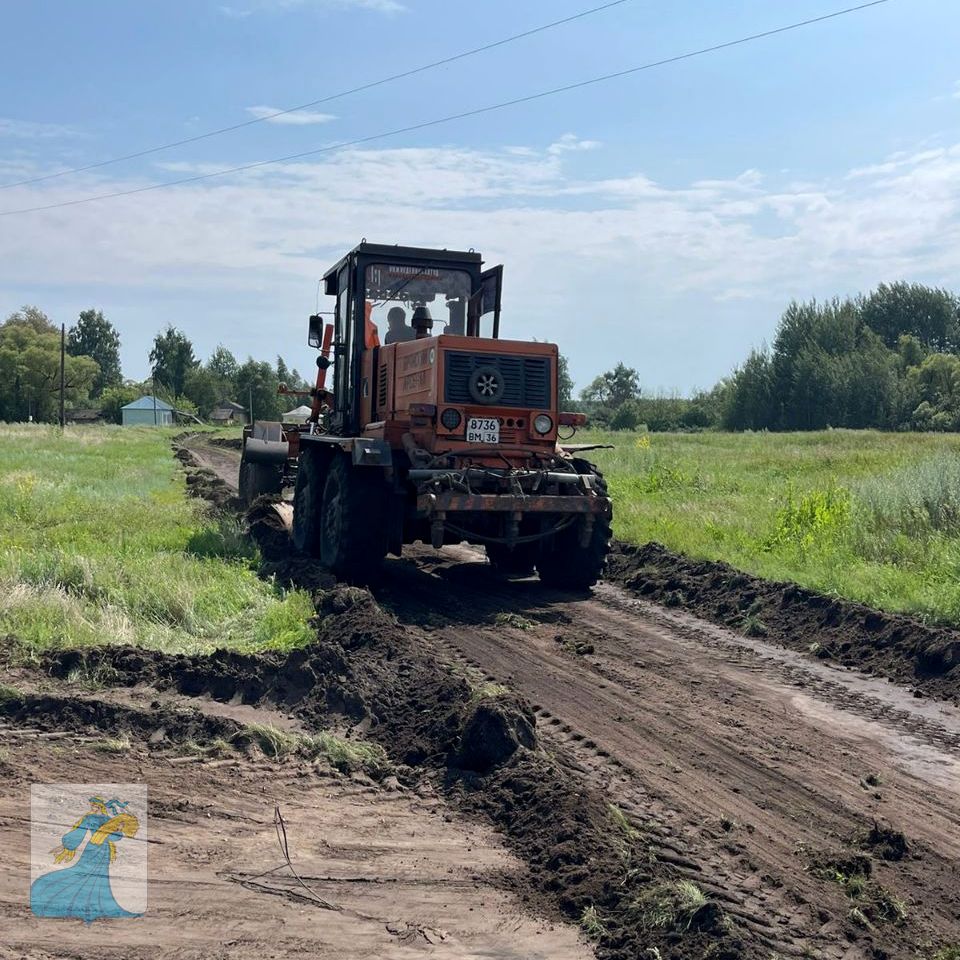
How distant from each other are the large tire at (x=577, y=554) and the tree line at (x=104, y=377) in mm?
52691

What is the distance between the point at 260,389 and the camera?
266 feet

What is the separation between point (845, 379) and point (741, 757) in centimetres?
6313

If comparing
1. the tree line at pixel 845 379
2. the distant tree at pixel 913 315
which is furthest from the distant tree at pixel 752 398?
the distant tree at pixel 913 315

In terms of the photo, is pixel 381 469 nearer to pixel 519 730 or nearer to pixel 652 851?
pixel 519 730

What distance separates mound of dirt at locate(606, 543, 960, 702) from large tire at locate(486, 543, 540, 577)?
940 mm

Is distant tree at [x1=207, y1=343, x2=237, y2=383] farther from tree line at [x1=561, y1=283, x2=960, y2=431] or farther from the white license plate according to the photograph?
the white license plate

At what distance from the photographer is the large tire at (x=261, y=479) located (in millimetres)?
16328

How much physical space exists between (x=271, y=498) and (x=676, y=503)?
6.19m

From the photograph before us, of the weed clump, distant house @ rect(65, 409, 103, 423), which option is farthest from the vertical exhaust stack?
distant house @ rect(65, 409, 103, 423)

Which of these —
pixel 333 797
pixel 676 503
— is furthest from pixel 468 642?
pixel 676 503

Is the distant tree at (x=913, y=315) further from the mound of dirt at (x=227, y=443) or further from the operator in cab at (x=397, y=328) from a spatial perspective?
the operator in cab at (x=397, y=328)

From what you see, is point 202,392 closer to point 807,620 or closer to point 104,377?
point 104,377

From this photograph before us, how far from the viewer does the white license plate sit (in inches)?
419

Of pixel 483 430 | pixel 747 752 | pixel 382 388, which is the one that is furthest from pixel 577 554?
pixel 747 752
